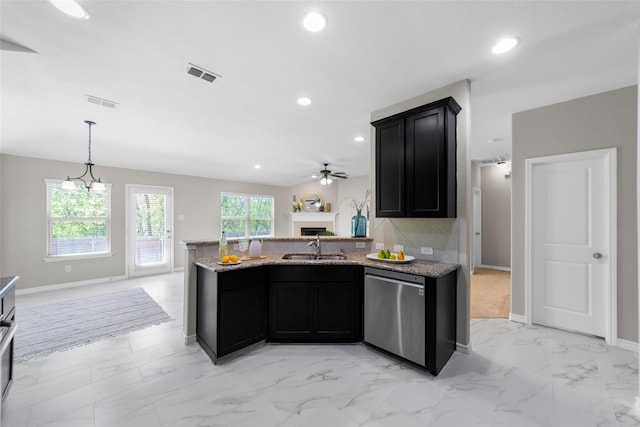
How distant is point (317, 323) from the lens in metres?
2.79

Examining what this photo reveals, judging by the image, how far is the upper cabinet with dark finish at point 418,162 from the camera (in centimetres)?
255

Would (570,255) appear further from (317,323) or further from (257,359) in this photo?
(257,359)

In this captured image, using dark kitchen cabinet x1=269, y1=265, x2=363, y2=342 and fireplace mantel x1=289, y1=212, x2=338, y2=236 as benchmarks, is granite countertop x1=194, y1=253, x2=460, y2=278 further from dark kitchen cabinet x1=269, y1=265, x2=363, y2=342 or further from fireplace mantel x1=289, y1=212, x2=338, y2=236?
fireplace mantel x1=289, y1=212, x2=338, y2=236

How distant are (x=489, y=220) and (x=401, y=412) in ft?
19.7

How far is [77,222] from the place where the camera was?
5266mm

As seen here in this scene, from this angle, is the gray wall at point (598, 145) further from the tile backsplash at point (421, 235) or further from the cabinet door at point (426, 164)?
the cabinet door at point (426, 164)

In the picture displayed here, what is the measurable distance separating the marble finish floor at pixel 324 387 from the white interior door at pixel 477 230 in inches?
142

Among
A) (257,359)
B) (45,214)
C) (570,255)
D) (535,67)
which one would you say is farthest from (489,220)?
(45,214)

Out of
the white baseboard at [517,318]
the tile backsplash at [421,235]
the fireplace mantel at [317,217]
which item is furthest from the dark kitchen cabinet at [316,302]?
the fireplace mantel at [317,217]

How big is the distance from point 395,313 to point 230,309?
1.52 m

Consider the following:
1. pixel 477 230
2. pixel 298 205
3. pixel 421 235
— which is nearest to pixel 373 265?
pixel 421 235

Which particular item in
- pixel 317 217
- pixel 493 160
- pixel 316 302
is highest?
pixel 493 160

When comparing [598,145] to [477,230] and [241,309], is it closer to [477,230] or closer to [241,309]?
[477,230]

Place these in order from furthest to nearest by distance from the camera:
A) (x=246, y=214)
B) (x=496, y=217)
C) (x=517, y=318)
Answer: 1. (x=246, y=214)
2. (x=496, y=217)
3. (x=517, y=318)
